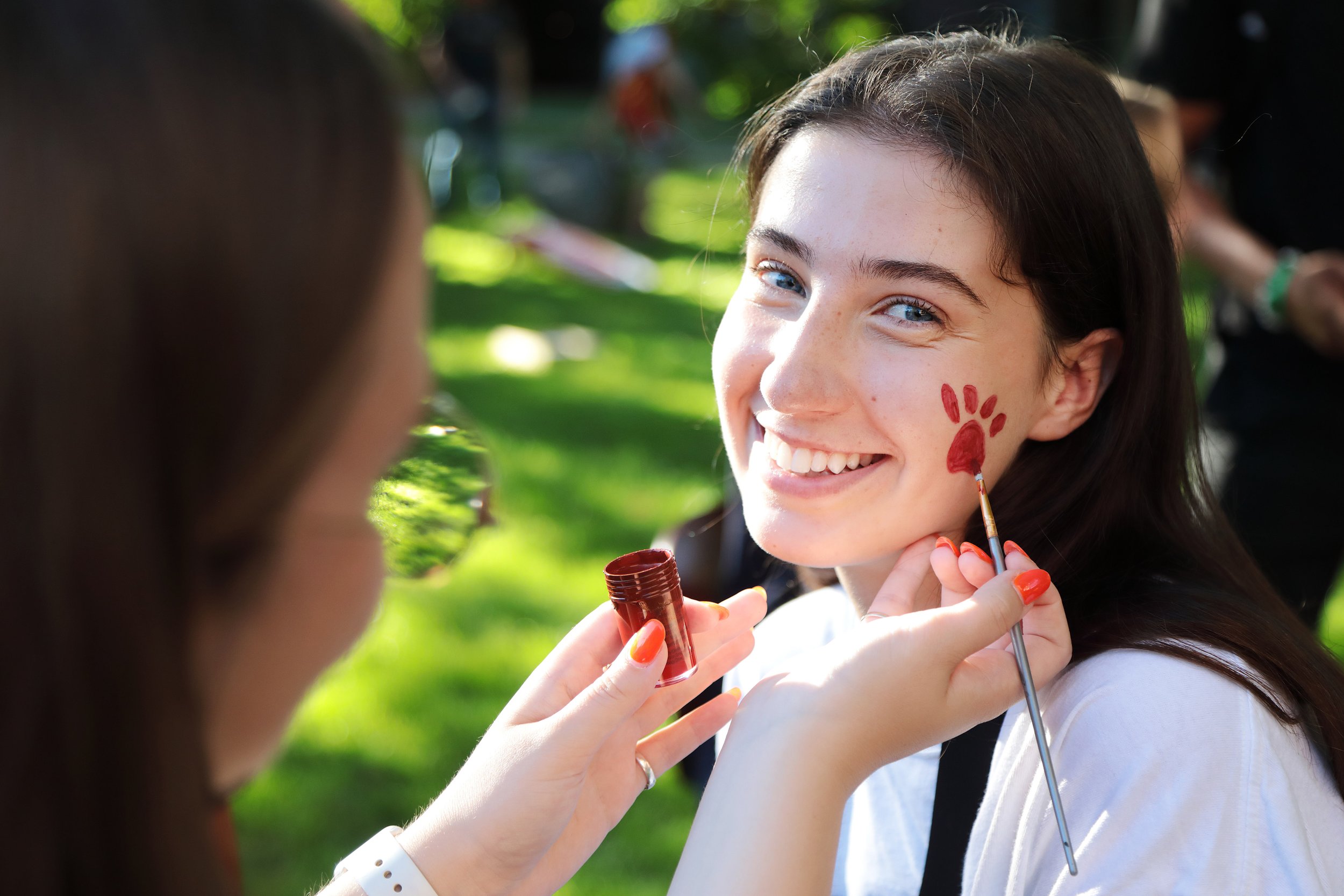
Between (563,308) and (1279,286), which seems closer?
(1279,286)

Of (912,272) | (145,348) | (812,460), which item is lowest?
(812,460)

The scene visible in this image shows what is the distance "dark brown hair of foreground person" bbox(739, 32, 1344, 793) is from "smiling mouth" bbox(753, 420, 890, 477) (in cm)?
21

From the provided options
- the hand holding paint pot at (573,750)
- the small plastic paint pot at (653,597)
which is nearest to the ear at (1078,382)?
the hand holding paint pot at (573,750)

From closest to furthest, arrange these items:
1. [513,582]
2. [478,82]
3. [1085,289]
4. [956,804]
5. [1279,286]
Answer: [956,804], [1085,289], [1279,286], [513,582], [478,82]

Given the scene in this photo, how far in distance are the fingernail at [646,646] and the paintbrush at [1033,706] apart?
408mm

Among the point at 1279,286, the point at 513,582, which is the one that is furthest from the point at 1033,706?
the point at 513,582

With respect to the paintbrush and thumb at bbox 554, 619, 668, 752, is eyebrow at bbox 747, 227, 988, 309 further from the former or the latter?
thumb at bbox 554, 619, 668, 752

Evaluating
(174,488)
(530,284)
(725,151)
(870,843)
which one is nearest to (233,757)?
(174,488)

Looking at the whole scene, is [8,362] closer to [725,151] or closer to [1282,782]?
[1282,782]

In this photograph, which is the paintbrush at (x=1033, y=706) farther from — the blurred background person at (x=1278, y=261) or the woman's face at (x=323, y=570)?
the blurred background person at (x=1278, y=261)

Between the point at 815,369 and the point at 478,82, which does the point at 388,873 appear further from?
the point at 478,82

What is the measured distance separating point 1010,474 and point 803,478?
328mm

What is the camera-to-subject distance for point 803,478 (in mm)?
1663

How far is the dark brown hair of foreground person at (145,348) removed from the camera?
0.69 metres
